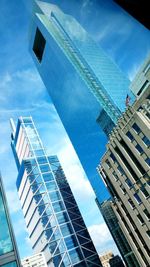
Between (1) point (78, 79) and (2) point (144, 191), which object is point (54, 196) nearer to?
(1) point (78, 79)

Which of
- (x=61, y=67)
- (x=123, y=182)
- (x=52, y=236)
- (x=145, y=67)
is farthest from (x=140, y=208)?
(x=61, y=67)

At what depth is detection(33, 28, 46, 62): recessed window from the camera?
174750 mm

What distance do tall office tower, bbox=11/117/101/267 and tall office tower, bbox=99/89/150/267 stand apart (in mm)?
97085

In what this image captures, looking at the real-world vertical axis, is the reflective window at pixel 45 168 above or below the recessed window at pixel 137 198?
above

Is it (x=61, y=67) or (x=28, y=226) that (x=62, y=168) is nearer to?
(x=28, y=226)

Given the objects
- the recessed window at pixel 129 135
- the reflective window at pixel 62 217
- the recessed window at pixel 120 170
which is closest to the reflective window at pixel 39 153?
the reflective window at pixel 62 217

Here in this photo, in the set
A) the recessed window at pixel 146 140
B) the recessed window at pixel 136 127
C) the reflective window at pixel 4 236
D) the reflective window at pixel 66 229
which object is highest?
the reflective window at pixel 66 229

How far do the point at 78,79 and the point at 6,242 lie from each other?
12661cm

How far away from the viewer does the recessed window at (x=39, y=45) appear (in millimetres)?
174750

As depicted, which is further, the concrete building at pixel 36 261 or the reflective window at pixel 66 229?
the concrete building at pixel 36 261

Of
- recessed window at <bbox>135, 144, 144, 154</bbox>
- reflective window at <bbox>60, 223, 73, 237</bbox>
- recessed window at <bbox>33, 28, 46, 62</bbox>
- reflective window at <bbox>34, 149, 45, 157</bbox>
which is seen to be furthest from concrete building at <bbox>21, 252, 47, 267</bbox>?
recessed window at <bbox>135, 144, 144, 154</bbox>

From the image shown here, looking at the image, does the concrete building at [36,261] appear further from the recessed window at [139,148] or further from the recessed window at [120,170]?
the recessed window at [139,148]

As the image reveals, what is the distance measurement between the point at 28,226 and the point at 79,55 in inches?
4030

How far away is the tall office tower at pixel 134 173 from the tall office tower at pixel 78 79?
70158 mm
